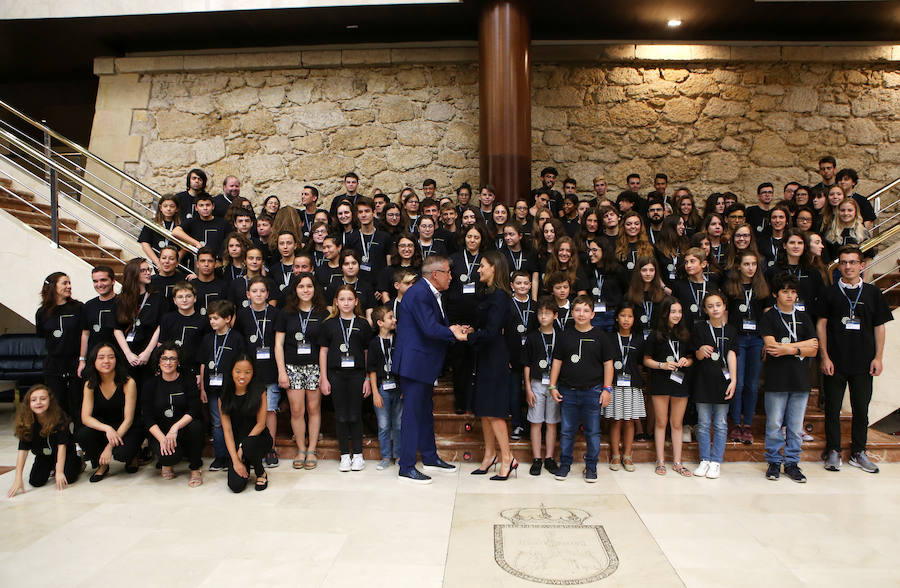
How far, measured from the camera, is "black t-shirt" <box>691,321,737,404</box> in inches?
176

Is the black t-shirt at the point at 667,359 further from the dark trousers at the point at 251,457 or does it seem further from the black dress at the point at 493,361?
the dark trousers at the point at 251,457

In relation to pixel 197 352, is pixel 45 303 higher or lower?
higher

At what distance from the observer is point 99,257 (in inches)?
273

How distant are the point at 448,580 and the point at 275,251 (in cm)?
384

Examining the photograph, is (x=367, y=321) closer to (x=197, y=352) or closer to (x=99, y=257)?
(x=197, y=352)

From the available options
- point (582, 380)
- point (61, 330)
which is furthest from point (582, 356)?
point (61, 330)

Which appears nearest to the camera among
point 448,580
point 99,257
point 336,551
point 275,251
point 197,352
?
point 448,580

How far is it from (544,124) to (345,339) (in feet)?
17.9

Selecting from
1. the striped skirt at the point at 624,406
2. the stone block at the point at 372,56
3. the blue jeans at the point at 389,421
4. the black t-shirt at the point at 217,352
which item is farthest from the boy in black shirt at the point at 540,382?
the stone block at the point at 372,56

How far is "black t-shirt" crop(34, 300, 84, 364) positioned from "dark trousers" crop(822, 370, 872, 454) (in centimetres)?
609

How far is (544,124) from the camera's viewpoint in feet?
29.0

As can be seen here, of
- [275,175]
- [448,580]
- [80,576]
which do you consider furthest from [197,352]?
[275,175]

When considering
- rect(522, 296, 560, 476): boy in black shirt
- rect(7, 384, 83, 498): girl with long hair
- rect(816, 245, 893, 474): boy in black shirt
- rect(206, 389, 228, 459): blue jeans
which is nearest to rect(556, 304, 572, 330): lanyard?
rect(522, 296, 560, 476): boy in black shirt

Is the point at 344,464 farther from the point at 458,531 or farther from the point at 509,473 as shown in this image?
the point at 458,531
